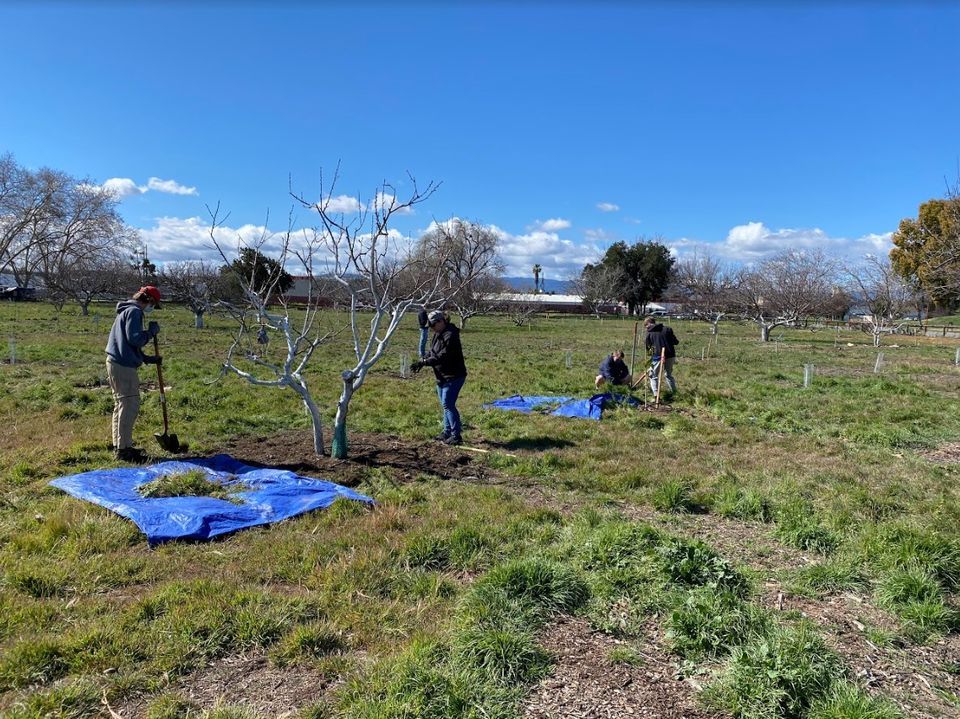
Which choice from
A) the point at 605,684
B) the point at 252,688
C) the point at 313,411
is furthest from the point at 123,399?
Result: the point at 605,684

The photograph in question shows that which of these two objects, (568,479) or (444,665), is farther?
(568,479)

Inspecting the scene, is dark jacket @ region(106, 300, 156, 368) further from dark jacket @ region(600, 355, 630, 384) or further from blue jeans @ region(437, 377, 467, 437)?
dark jacket @ region(600, 355, 630, 384)

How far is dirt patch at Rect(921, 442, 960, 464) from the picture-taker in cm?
741

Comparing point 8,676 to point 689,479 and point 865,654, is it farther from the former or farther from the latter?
point 689,479

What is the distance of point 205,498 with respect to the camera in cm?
518

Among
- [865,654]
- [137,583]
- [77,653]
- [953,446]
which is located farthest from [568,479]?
[953,446]

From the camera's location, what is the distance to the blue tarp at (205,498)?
4594mm

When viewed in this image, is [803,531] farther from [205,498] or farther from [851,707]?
[205,498]

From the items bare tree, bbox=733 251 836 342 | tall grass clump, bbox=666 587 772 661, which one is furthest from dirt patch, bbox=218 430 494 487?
bare tree, bbox=733 251 836 342

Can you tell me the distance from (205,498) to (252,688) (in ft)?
8.81

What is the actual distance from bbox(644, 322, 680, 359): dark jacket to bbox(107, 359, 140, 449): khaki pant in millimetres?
8678

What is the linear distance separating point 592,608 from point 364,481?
3127 millimetres

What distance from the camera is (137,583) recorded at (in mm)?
3857

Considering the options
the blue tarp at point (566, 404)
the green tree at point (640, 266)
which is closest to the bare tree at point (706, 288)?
the green tree at point (640, 266)
